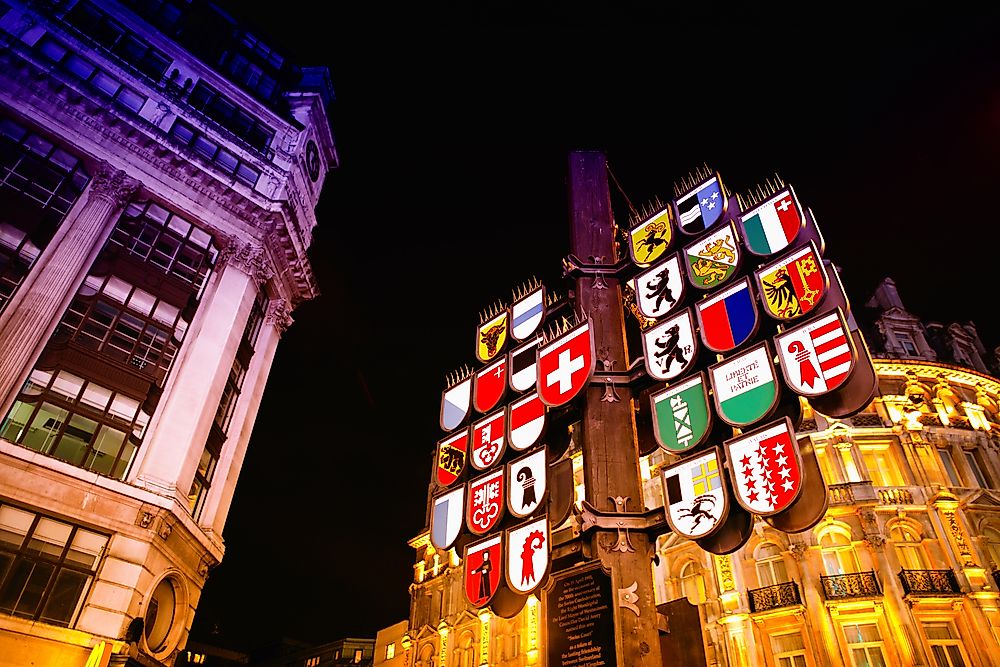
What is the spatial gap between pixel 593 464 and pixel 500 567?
2.45 metres

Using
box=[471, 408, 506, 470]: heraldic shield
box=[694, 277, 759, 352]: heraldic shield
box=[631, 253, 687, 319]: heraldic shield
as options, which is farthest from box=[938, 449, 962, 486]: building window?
box=[471, 408, 506, 470]: heraldic shield

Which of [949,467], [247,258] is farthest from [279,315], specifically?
[949,467]

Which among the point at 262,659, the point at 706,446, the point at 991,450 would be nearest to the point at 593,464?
the point at 706,446

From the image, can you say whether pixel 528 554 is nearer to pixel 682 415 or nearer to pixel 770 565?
pixel 682 415

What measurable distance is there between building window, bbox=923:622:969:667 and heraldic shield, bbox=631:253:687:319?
65.7 feet

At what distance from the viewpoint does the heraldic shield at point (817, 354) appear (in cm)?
848

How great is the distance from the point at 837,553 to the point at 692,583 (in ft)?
20.4

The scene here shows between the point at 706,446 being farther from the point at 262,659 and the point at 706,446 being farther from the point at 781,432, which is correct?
the point at 262,659

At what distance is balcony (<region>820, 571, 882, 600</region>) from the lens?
900 inches

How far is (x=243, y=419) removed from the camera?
28.0 meters

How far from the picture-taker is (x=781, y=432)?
835 cm

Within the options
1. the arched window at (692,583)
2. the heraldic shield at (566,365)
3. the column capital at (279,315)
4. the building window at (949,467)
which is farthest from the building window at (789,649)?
the column capital at (279,315)

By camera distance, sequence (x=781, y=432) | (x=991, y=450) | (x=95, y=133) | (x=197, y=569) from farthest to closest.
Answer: (x=991, y=450)
(x=95, y=133)
(x=197, y=569)
(x=781, y=432)

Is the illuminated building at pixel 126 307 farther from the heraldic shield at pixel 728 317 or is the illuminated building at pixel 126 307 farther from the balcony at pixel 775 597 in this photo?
the balcony at pixel 775 597
